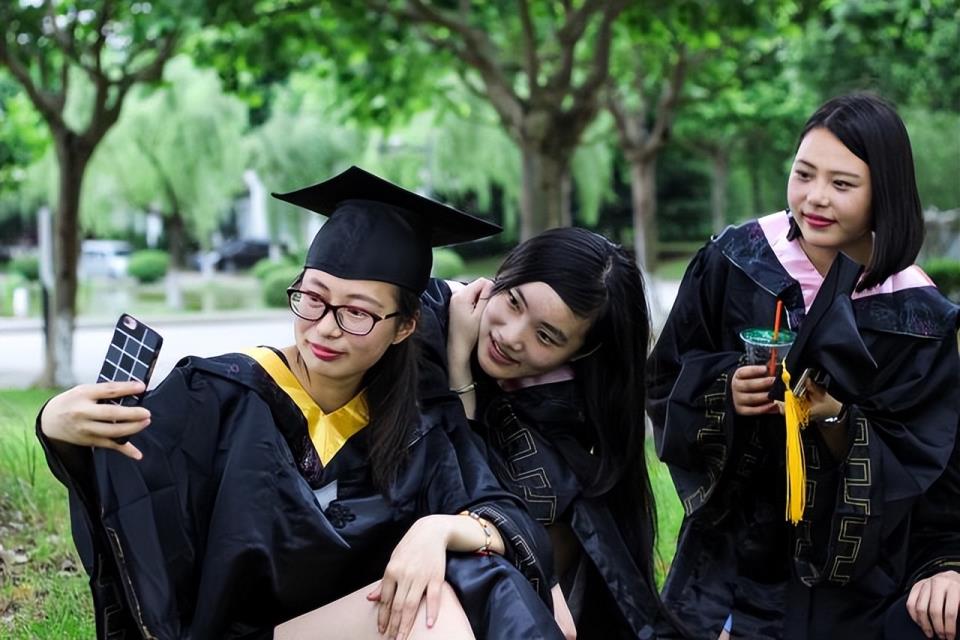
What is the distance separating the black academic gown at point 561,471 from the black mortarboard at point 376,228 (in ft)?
1.03

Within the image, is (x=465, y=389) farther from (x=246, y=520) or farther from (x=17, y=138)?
(x=17, y=138)

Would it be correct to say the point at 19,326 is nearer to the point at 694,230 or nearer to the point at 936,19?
the point at 936,19

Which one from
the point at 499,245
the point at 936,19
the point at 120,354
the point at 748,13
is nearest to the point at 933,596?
the point at 120,354

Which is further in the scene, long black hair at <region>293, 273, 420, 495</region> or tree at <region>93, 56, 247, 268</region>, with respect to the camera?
tree at <region>93, 56, 247, 268</region>

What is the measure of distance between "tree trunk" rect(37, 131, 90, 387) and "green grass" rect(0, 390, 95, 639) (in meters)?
4.78

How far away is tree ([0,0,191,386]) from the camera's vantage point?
363 inches

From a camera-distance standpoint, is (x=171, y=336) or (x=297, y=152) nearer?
(x=171, y=336)

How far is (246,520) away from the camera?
7.98ft

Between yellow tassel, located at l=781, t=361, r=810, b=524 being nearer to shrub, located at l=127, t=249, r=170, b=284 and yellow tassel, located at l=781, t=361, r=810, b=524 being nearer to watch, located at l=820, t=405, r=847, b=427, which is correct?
watch, located at l=820, t=405, r=847, b=427

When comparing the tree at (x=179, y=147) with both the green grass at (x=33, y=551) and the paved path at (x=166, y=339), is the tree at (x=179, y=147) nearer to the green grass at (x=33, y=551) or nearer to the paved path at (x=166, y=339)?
the paved path at (x=166, y=339)

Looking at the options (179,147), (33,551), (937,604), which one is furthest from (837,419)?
(179,147)

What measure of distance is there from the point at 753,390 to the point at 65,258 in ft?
26.7

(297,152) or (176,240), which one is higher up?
(297,152)

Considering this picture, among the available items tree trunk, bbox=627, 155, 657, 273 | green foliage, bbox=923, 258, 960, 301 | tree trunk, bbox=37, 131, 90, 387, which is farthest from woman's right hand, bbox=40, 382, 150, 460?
green foliage, bbox=923, 258, 960, 301
